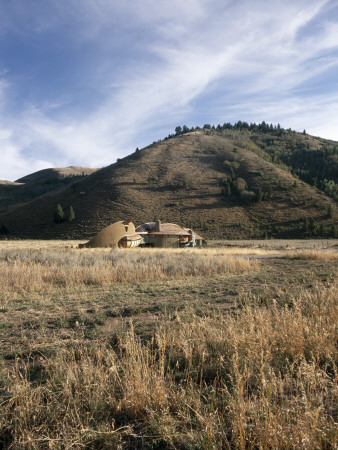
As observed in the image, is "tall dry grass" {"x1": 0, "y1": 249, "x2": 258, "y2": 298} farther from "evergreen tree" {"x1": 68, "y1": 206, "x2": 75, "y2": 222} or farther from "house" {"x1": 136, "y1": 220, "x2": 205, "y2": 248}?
"evergreen tree" {"x1": 68, "y1": 206, "x2": 75, "y2": 222}

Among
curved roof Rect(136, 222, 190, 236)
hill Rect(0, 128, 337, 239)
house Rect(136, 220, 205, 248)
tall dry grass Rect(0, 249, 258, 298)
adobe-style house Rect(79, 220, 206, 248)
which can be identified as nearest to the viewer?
tall dry grass Rect(0, 249, 258, 298)

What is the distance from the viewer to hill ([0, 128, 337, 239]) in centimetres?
5134

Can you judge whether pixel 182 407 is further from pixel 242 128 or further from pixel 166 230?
pixel 242 128

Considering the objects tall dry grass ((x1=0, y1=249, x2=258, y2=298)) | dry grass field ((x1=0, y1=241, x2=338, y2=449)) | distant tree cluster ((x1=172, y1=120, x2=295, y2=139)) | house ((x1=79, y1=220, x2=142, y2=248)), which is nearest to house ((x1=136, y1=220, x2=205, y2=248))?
house ((x1=79, y1=220, x2=142, y2=248))

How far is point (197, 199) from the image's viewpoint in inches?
2371

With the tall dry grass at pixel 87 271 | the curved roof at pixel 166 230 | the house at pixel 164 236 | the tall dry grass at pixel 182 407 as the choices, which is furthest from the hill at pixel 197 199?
the tall dry grass at pixel 182 407

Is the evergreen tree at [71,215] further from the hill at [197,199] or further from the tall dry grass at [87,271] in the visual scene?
the tall dry grass at [87,271]

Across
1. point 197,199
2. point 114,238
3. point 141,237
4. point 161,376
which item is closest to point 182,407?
point 161,376

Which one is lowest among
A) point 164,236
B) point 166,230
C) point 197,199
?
point 164,236

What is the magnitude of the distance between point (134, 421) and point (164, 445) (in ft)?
1.24

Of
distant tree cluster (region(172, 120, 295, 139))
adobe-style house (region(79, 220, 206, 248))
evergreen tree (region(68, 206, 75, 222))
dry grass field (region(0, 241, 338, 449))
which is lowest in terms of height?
dry grass field (region(0, 241, 338, 449))

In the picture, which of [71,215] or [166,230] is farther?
[71,215]

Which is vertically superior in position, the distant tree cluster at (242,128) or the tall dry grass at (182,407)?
the distant tree cluster at (242,128)

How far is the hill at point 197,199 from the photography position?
51.3 m
